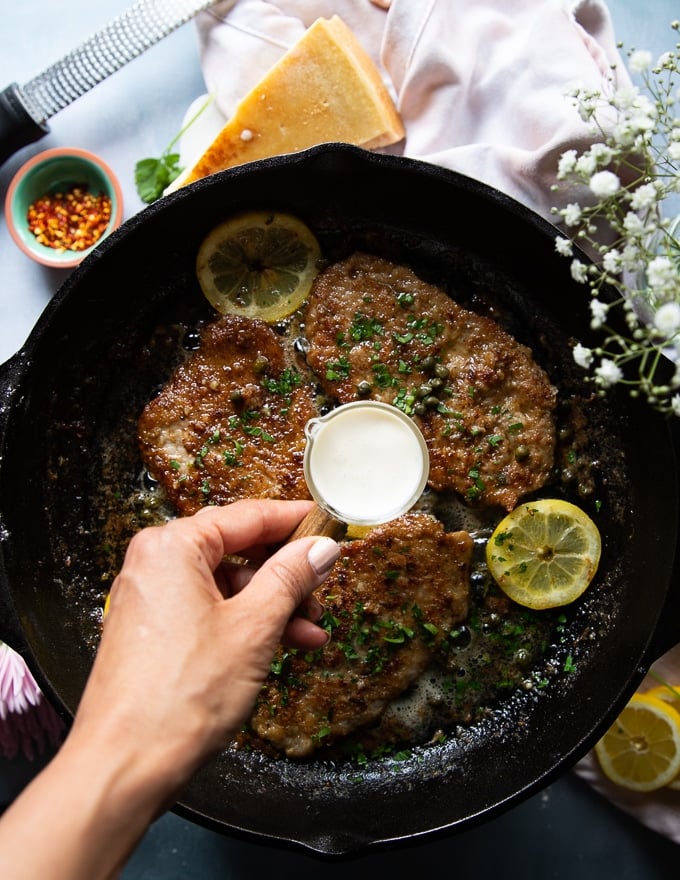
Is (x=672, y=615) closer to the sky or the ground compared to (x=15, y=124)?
closer to the ground

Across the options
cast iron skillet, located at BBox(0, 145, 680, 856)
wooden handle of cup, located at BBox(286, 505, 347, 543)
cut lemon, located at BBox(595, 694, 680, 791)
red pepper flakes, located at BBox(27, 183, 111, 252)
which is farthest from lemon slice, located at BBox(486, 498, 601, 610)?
red pepper flakes, located at BBox(27, 183, 111, 252)

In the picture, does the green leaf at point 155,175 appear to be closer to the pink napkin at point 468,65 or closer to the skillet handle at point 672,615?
the pink napkin at point 468,65

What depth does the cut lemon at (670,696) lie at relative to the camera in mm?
3754

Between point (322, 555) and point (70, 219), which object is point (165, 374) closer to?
point (70, 219)

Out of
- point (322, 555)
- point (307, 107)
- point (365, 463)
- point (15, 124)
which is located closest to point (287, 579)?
point (322, 555)

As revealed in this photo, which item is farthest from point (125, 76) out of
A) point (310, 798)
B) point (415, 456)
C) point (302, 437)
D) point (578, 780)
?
point (578, 780)

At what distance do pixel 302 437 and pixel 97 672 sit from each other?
5.43 feet

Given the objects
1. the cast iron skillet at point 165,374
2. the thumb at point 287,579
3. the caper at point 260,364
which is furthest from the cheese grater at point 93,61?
the thumb at point 287,579

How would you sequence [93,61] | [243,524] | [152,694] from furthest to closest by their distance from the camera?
[93,61], [243,524], [152,694]

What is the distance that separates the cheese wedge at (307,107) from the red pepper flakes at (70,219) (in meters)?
0.45

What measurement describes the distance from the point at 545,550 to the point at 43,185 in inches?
108

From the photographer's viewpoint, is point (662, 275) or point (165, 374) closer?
point (662, 275)

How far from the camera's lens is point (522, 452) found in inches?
139

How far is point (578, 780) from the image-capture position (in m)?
3.97
